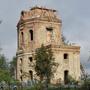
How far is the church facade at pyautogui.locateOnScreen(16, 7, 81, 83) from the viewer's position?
188ft

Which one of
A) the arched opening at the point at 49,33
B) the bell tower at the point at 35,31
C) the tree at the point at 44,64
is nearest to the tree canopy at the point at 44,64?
the tree at the point at 44,64

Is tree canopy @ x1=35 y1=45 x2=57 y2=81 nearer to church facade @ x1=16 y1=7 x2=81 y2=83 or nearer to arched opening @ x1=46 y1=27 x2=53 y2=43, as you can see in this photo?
church facade @ x1=16 y1=7 x2=81 y2=83

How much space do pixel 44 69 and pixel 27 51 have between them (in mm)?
11011

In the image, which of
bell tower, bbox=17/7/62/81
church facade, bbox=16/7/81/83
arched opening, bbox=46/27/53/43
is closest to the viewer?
church facade, bbox=16/7/81/83

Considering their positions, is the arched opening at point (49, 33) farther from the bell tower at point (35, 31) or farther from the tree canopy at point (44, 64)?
the tree canopy at point (44, 64)

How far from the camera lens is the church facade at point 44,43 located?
57250 millimetres

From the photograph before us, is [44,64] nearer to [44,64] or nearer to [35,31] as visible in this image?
[44,64]

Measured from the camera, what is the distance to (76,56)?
58594mm

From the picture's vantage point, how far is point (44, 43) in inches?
2302

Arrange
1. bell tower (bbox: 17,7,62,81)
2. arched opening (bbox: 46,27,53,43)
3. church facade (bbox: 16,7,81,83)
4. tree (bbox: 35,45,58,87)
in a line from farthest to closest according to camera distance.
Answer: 1. arched opening (bbox: 46,27,53,43)
2. bell tower (bbox: 17,7,62,81)
3. church facade (bbox: 16,7,81,83)
4. tree (bbox: 35,45,58,87)

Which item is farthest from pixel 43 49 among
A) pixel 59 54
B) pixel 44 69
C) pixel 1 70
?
pixel 1 70

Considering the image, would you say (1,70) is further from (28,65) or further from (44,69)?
(28,65)

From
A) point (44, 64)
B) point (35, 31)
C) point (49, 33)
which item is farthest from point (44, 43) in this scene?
point (44, 64)

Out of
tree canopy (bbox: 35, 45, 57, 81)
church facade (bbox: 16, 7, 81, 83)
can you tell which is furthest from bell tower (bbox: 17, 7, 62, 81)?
tree canopy (bbox: 35, 45, 57, 81)
